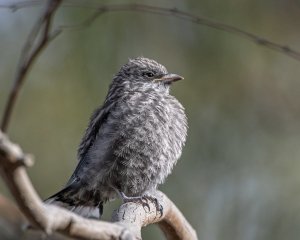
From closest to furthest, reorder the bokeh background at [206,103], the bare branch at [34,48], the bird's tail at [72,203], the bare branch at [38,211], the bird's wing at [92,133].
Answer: the bare branch at [38,211]
the bare branch at [34,48]
the bird's tail at [72,203]
the bird's wing at [92,133]
the bokeh background at [206,103]

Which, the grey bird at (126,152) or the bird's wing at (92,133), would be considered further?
the bird's wing at (92,133)

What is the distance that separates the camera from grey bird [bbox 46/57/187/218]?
533 centimetres

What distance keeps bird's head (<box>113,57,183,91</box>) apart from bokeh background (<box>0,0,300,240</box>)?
2.03 meters

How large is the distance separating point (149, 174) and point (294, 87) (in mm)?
3619

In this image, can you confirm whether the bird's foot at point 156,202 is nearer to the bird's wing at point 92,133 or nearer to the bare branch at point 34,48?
the bird's wing at point 92,133

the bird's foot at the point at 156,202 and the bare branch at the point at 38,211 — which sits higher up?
the bare branch at the point at 38,211

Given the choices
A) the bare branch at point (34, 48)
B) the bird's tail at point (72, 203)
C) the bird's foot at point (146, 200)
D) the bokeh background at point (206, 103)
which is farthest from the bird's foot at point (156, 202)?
the bokeh background at point (206, 103)

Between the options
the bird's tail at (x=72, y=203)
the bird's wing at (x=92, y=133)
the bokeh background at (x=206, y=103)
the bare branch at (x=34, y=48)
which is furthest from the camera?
the bokeh background at (x=206, y=103)

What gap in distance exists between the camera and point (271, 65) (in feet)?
27.6

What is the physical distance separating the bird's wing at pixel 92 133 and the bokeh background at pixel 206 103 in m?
2.31

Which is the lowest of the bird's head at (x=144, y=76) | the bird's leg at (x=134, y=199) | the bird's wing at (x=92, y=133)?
the bird's leg at (x=134, y=199)

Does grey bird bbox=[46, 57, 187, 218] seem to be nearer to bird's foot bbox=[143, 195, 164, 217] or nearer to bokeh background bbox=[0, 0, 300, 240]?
bird's foot bbox=[143, 195, 164, 217]

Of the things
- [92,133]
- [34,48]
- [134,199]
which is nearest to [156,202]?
[134,199]

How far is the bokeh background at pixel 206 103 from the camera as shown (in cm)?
816
